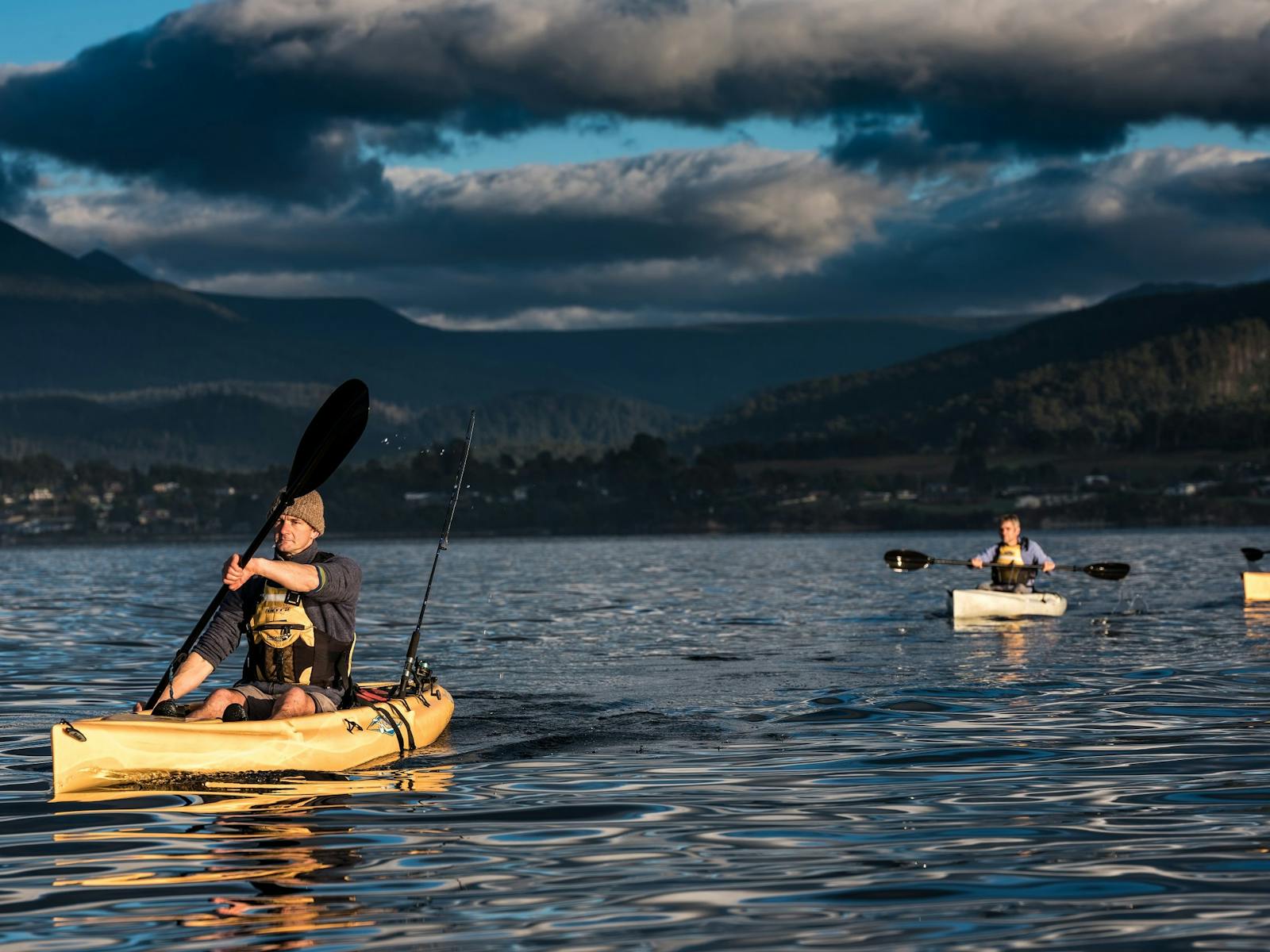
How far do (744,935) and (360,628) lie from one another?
30.7 meters

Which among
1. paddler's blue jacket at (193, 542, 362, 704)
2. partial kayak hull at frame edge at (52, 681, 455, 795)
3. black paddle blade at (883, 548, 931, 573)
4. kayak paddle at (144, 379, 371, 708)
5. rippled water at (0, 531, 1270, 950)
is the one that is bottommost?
rippled water at (0, 531, 1270, 950)

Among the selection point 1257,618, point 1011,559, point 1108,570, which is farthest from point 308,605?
point 1257,618

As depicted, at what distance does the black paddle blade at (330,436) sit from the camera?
1545 centimetres

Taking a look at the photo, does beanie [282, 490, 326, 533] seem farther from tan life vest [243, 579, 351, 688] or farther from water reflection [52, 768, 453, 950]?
water reflection [52, 768, 453, 950]

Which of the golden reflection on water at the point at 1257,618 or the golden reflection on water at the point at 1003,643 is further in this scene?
the golden reflection on water at the point at 1257,618

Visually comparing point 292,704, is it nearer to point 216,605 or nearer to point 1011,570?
point 216,605

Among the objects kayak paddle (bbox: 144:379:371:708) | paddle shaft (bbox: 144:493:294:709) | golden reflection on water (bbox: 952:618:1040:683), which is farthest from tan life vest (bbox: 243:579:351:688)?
golden reflection on water (bbox: 952:618:1040:683)

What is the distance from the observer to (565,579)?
7094cm

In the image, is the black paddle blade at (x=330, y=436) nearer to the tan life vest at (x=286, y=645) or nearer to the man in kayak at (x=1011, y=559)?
the tan life vest at (x=286, y=645)

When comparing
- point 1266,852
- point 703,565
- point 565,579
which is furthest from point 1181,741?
point 703,565

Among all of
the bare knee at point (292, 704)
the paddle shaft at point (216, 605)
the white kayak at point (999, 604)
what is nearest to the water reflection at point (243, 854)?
the bare knee at point (292, 704)

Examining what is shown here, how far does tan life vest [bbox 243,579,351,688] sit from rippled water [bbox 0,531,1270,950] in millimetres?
982

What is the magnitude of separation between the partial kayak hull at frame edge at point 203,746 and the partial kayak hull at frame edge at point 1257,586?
98.5ft

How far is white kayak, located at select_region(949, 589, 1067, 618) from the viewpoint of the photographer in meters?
35.2
